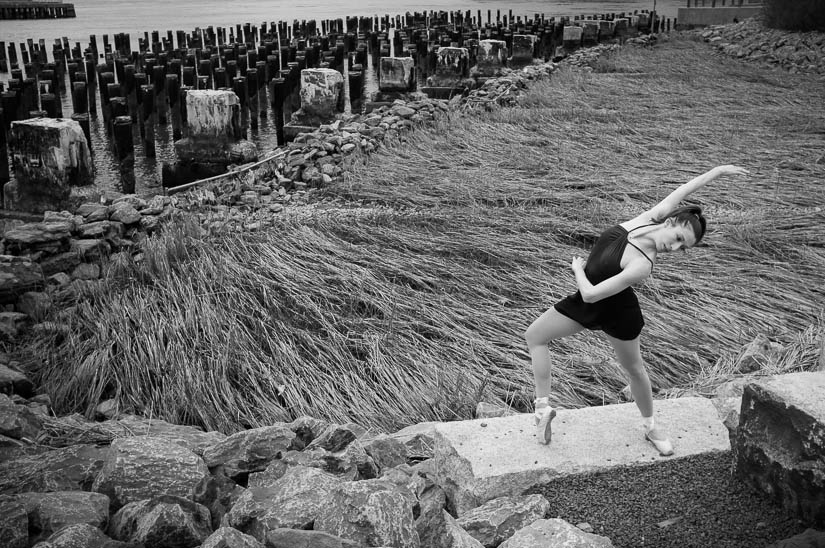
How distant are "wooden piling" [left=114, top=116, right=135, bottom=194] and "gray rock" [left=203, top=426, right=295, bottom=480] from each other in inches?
281

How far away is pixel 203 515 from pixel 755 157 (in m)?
6.94

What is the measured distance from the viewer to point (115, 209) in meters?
6.61

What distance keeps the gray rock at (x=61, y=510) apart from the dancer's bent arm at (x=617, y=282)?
1.76 meters

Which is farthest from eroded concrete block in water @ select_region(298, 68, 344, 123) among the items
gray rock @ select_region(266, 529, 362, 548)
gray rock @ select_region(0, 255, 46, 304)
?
gray rock @ select_region(266, 529, 362, 548)

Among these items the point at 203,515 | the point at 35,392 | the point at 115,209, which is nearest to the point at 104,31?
the point at 115,209

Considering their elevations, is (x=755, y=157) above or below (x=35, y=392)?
above

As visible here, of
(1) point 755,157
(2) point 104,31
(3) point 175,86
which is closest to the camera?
(1) point 755,157

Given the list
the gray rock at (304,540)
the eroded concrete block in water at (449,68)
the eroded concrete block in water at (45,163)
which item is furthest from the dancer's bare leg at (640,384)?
the eroded concrete block in water at (449,68)

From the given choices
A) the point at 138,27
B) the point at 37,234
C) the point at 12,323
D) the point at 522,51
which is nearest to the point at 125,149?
the point at 37,234

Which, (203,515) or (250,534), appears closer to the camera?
(250,534)

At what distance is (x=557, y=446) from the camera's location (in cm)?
323

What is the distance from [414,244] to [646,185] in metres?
2.41

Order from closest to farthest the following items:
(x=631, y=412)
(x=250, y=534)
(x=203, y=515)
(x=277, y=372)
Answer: (x=250, y=534), (x=203, y=515), (x=631, y=412), (x=277, y=372)

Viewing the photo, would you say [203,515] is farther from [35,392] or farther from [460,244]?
[460,244]
